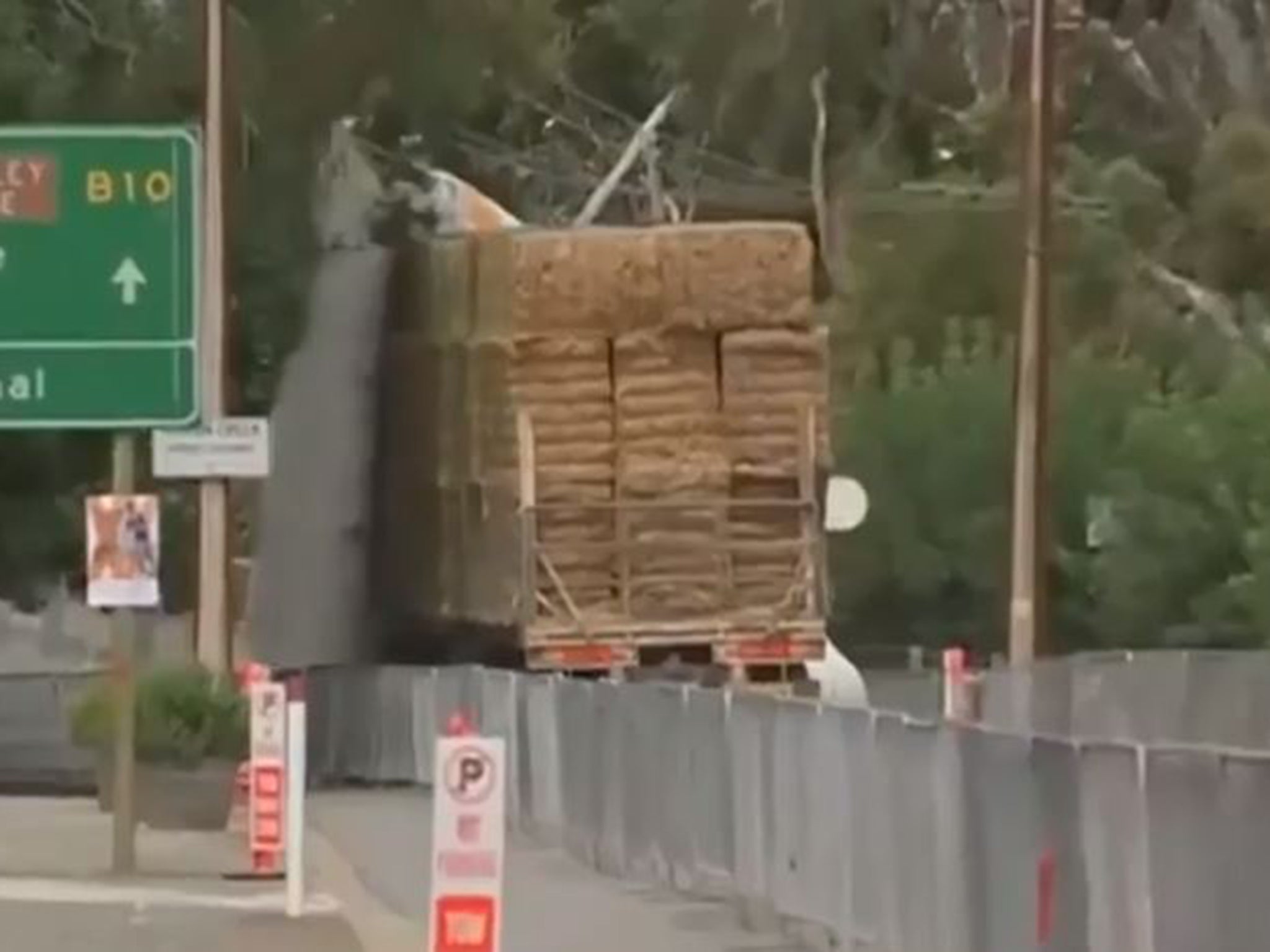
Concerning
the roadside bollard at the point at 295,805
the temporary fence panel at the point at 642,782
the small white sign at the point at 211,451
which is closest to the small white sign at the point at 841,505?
the small white sign at the point at 211,451

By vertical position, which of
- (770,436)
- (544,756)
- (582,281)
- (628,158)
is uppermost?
(628,158)

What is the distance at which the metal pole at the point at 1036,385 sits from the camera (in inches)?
1708

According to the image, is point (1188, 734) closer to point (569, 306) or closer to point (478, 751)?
point (569, 306)

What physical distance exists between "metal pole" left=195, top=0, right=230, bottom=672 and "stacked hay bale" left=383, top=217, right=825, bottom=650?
5.67 meters

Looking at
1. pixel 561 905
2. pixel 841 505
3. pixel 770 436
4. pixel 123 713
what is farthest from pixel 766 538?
pixel 561 905

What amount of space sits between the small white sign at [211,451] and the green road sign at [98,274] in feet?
3.25

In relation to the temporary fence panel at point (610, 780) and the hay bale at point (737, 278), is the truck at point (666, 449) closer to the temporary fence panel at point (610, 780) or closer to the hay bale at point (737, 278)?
the hay bale at point (737, 278)

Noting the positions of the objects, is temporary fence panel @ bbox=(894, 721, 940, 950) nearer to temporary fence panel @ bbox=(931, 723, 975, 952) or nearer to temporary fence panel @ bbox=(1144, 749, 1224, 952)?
temporary fence panel @ bbox=(931, 723, 975, 952)

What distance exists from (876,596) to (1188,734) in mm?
20085

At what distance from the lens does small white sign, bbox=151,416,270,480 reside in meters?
28.4

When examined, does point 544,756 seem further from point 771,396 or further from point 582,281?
point 582,281

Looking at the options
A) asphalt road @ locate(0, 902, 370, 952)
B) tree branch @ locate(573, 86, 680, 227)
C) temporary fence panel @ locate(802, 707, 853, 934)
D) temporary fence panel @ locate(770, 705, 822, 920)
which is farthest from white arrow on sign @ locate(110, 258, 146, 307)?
tree branch @ locate(573, 86, 680, 227)

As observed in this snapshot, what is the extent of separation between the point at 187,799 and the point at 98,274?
6560 millimetres

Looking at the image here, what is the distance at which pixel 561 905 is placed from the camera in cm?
2383
